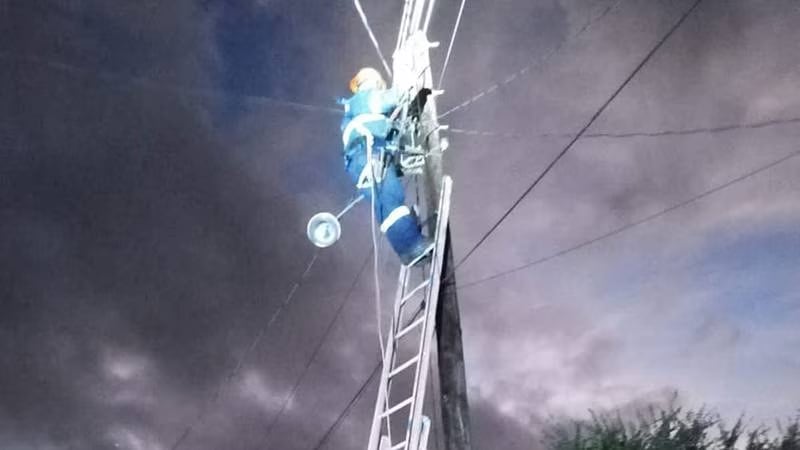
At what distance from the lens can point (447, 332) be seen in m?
5.91

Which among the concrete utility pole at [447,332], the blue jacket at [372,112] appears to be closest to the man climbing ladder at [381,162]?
the blue jacket at [372,112]

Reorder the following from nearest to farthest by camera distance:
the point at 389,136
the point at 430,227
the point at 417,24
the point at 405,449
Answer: the point at 405,449, the point at 430,227, the point at 389,136, the point at 417,24

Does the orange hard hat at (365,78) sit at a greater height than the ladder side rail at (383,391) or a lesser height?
greater

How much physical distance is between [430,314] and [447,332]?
22 centimetres

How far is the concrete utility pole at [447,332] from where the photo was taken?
5.43 metres

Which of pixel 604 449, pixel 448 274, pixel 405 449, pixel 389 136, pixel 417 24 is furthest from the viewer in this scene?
pixel 604 449

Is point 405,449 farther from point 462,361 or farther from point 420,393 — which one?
point 462,361

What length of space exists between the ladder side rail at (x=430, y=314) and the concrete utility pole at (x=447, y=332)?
0.09 metres

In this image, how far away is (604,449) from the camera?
16.5 metres

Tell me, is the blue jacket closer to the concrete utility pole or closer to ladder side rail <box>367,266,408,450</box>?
the concrete utility pole

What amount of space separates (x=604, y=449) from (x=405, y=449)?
12.5 m

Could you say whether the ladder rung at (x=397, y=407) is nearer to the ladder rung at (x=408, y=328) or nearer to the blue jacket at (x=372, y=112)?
the ladder rung at (x=408, y=328)

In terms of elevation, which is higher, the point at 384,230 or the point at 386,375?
the point at 384,230

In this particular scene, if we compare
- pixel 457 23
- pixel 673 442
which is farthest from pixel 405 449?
pixel 673 442
